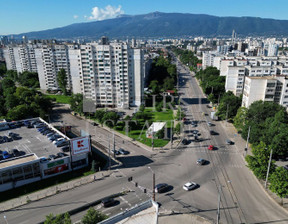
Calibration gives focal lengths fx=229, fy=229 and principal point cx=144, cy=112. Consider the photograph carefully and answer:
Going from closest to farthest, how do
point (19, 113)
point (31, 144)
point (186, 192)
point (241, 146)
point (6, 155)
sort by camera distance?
point (186, 192)
point (6, 155)
point (31, 144)
point (241, 146)
point (19, 113)

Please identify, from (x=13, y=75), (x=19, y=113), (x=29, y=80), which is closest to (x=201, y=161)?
(x=19, y=113)

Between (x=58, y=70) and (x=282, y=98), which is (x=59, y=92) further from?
(x=282, y=98)

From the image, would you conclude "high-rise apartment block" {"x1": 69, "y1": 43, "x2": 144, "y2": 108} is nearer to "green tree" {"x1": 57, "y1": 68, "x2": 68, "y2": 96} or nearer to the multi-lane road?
"green tree" {"x1": 57, "y1": 68, "x2": 68, "y2": 96}

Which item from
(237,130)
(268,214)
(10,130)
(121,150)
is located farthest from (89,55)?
(268,214)

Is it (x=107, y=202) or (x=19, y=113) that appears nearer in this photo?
(x=107, y=202)

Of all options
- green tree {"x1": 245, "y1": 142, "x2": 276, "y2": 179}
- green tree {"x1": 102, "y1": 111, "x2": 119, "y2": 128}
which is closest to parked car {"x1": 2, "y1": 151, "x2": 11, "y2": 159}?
green tree {"x1": 102, "y1": 111, "x2": 119, "y2": 128}

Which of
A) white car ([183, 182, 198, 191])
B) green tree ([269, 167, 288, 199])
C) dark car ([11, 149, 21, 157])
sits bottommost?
white car ([183, 182, 198, 191])

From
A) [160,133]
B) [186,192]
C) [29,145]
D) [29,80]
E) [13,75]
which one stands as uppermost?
[13,75]

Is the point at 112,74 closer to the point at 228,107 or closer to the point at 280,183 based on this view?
the point at 228,107
